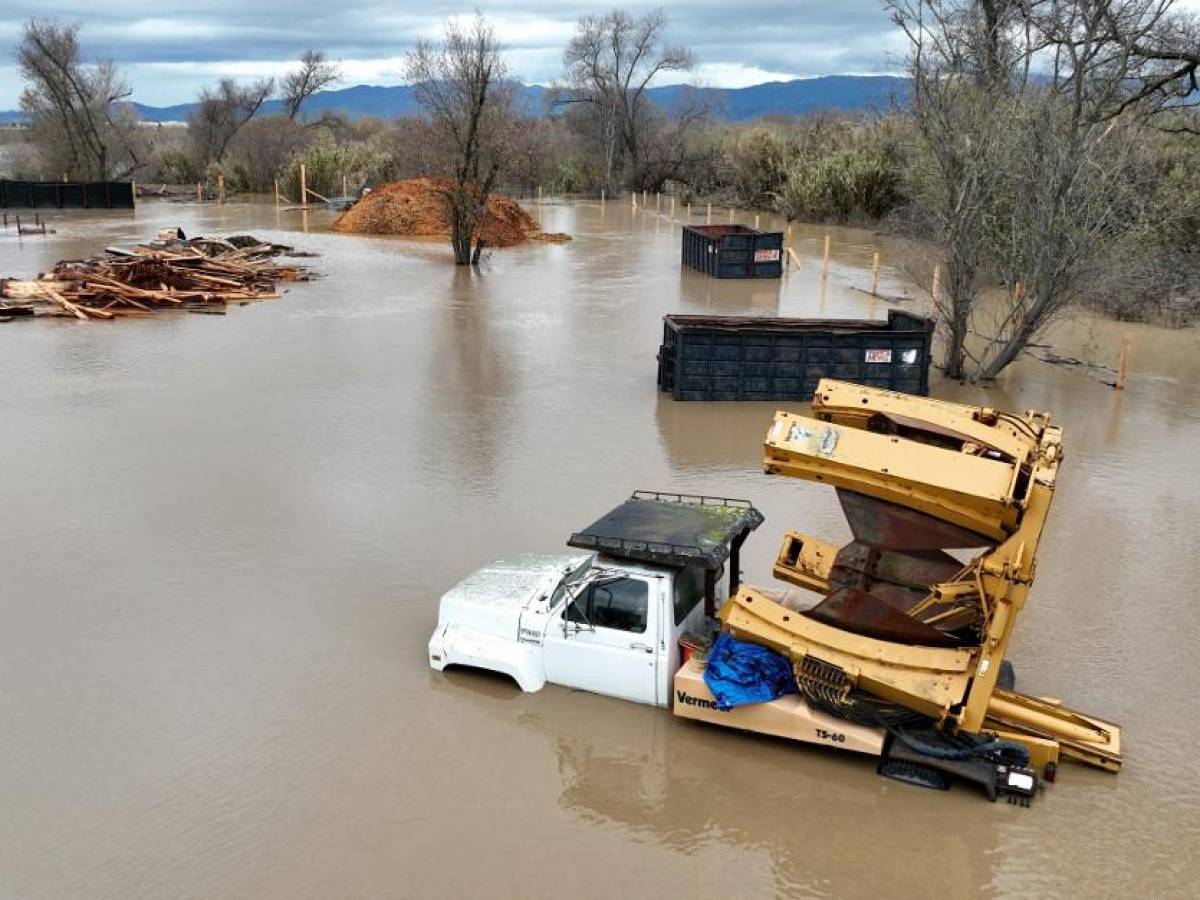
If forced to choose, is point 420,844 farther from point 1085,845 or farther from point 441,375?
point 441,375

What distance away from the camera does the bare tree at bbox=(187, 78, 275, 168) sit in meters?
69.7

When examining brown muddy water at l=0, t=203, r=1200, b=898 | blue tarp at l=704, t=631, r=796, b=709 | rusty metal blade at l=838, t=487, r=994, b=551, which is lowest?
brown muddy water at l=0, t=203, r=1200, b=898

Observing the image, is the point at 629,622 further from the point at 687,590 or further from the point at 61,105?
the point at 61,105

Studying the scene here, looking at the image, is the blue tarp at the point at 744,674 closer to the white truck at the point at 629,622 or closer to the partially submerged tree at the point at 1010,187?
the white truck at the point at 629,622

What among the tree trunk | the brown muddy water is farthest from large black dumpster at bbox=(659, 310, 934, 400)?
the tree trunk

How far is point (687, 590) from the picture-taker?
8.55 metres

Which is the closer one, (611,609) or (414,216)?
(611,609)

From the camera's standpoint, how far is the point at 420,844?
272 inches

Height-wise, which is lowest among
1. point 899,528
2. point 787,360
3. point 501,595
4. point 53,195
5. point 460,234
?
point 501,595

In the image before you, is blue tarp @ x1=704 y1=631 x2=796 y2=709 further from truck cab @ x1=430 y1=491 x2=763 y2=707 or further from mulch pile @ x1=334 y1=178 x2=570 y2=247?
mulch pile @ x1=334 y1=178 x2=570 y2=247

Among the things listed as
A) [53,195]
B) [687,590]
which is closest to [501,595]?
[687,590]

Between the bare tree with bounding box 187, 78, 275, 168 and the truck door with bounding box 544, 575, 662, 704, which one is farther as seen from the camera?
the bare tree with bounding box 187, 78, 275, 168

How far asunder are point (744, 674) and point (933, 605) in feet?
4.96

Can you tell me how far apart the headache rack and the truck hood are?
0.96 feet
